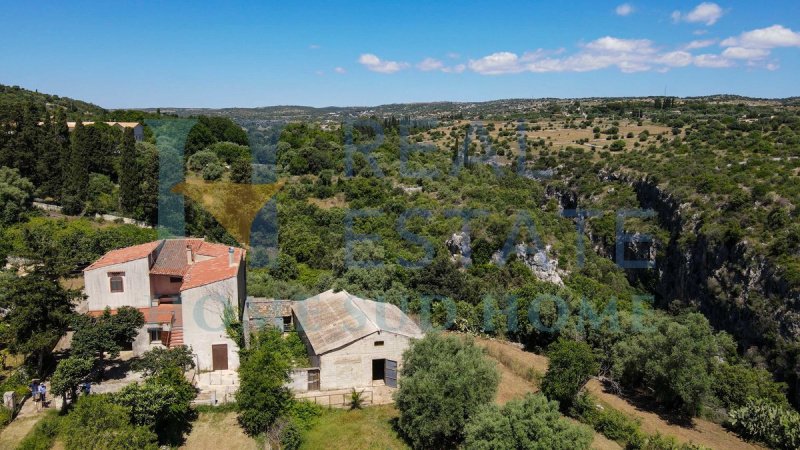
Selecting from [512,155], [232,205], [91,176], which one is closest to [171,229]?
[232,205]

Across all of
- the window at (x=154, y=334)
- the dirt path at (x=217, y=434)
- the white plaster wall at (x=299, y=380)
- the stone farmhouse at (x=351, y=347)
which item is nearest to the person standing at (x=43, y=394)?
the window at (x=154, y=334)

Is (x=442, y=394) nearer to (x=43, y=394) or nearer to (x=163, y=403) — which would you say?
(x=163, y=403)

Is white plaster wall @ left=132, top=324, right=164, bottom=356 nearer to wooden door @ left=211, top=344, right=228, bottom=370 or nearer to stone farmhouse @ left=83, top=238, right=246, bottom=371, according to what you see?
stone farmhouse @ left=83, top=238, right=246, bottom=371

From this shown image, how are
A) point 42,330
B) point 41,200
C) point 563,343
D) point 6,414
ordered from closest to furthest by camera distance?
point 6,414 → point 42,330 → point 563,343 → point 41,200

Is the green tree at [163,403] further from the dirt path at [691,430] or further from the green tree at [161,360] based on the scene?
the dirt path at [691,430]

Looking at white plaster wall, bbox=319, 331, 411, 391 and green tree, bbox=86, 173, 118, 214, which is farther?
green tree, bbox=86, 173, 118, 214

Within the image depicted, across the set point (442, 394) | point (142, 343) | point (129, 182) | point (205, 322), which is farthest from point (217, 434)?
point (129, 182)

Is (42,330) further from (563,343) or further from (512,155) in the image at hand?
(512,155)
